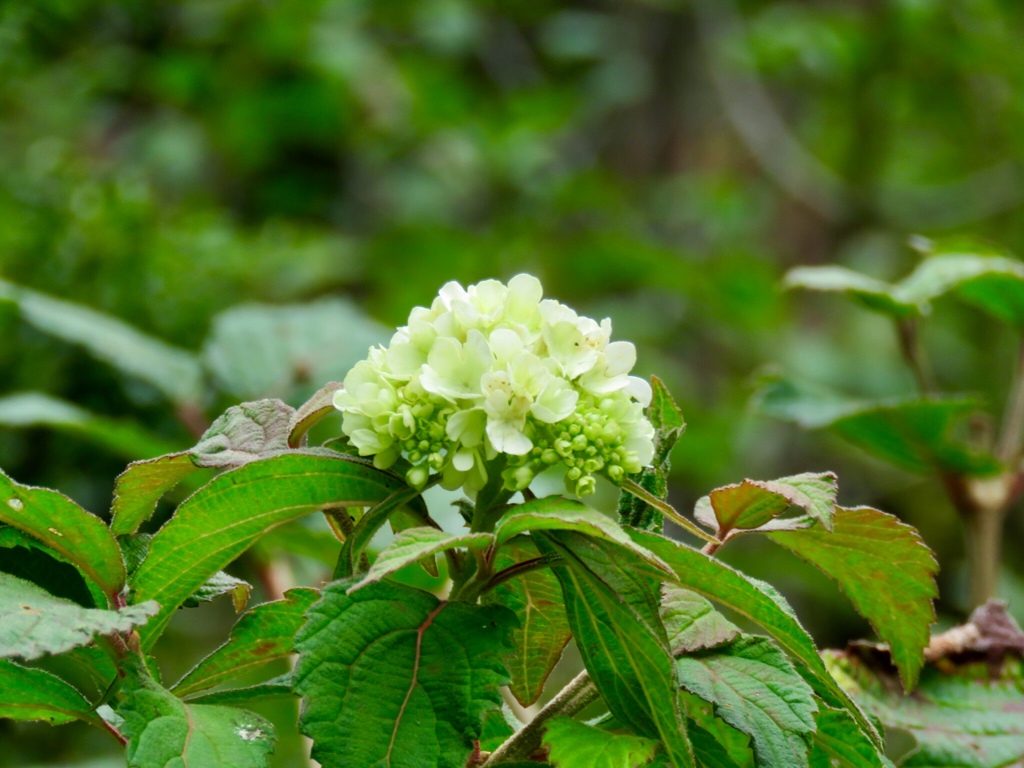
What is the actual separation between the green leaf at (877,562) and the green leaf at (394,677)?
189mm

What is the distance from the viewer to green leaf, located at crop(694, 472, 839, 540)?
0.51 m

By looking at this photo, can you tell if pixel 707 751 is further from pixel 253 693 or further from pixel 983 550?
pixel 983 550

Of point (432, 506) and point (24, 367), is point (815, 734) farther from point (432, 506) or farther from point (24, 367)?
point (24, 367)

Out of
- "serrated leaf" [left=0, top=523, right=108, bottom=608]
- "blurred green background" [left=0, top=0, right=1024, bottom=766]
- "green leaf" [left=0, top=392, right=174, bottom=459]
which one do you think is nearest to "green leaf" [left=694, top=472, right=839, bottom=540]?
"serrated leaf" [left=0, top=523, right=108, bottom=608]

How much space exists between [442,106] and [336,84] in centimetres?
45

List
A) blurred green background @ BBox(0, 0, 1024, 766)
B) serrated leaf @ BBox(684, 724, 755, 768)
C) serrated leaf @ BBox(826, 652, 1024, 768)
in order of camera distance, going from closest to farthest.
Answer: serrated leaf @ BBox(684, 724, 755, 768)
serrated leaf @ BBox(826, 652, 1024, 768)
blurred green background @ BBox(0, 0, 1024, 766)

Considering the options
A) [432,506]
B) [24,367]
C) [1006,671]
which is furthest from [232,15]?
[1006,671]

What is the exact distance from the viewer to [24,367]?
5.01 feet

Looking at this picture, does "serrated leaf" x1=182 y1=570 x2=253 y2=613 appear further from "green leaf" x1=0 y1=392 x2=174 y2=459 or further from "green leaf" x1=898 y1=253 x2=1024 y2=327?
"green leaf" x1=898 y1=253 x2=1024 y2=327

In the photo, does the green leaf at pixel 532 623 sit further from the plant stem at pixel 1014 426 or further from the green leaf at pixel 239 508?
the plant stem at pixel 1014 426

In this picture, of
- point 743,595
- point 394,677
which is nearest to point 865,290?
point 743,595

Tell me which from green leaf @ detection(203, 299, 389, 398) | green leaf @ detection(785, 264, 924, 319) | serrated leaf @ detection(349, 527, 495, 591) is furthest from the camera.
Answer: green leaf @ detection(203, 299, 389, 398)

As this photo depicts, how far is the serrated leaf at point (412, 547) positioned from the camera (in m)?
0.41

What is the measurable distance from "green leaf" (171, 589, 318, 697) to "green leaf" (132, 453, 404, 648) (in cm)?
5
